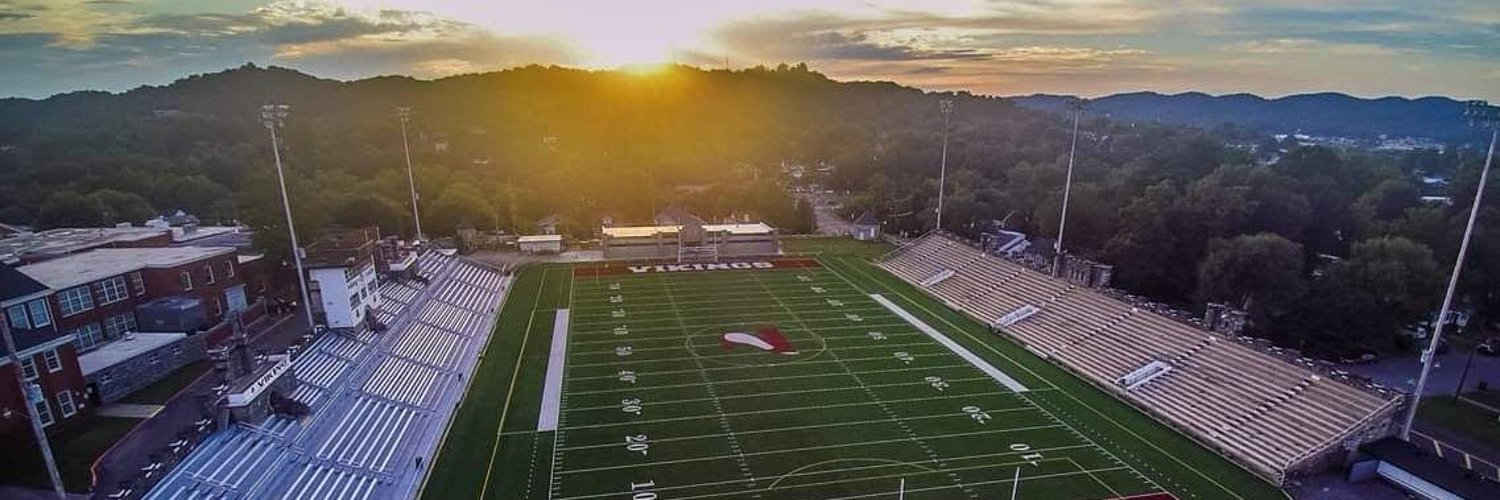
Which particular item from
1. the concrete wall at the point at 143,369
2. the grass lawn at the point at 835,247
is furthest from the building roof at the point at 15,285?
the grass lawn at the point at 835,247

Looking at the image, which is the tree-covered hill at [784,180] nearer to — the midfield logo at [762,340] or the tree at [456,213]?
the tree at [456,213]

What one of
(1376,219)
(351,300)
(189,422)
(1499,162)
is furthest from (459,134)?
(1499,162)

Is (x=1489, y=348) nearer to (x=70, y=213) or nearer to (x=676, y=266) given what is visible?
(x=676, y=266)

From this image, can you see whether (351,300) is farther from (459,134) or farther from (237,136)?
(459,134)

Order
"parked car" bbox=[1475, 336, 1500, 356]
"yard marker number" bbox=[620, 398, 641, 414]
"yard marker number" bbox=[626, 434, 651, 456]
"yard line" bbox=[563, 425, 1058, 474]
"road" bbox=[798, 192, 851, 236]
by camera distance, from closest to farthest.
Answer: "yard line" bbox=[563, 425, 1058, 474], "yard marker number" bbox=[626, 434, 651, 456], "yard marker number" bbox=[620, 398, 641, 414], "parked car" bbox=[1475, 336, 1500, 356], "road" bbox=[798, 192, 851, 236]

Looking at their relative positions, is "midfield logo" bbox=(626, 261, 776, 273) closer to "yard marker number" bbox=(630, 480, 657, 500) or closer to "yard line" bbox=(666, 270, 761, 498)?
"yard line" bbox=(666, 270, 761, 498)

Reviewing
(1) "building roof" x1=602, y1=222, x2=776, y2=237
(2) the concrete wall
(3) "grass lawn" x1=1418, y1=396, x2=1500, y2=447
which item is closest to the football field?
(2) the concrete wall

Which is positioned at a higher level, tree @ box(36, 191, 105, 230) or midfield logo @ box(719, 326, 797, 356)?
→ tree @ box(36, 191, 105, 230)
